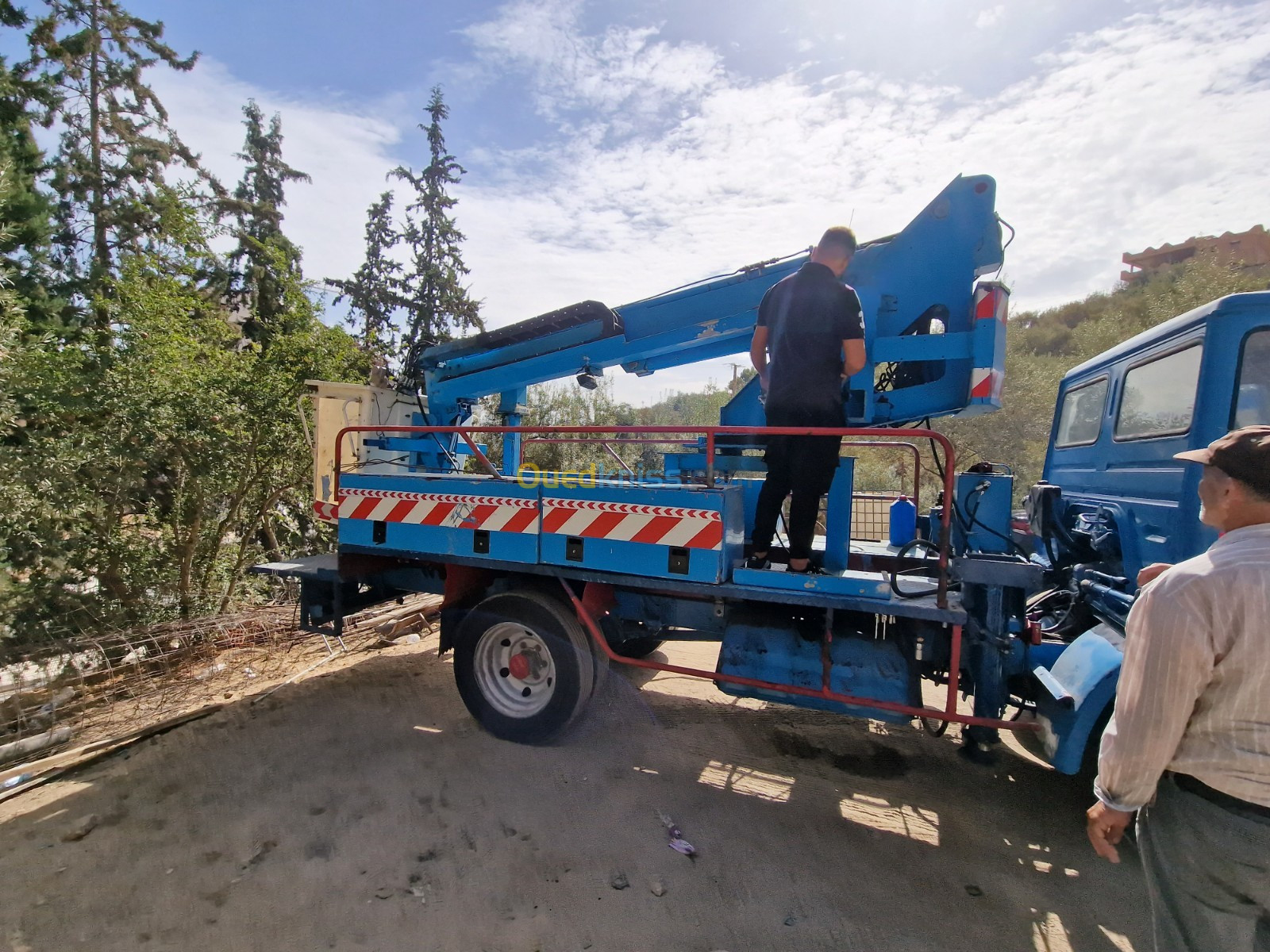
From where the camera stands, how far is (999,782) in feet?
Answer: 11.6

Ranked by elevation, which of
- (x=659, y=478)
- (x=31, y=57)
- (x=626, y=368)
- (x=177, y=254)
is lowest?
(x=659, y=478)

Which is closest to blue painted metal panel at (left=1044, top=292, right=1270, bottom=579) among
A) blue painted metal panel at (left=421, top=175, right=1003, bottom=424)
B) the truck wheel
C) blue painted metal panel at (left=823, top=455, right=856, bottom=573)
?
blue painted metal panel at (left=421, top=175, right=1003, bottom=424)

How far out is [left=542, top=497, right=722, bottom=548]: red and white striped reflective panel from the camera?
316 centimetres

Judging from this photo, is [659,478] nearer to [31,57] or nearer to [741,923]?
[741,923]

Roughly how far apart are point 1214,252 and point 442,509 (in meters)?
25.8

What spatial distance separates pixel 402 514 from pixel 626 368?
6.52 feet

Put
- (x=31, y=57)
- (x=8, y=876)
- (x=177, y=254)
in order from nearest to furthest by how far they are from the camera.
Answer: (x=8, y=876) < (x=177, y=254) < (x=31, y=57)

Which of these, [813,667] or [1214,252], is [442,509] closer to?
[813,667]

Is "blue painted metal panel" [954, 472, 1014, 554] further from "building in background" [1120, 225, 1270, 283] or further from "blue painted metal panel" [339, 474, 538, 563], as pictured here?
"building in background" [1120, 225, 1270, 283]

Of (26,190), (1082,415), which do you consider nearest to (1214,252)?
(1082,415)

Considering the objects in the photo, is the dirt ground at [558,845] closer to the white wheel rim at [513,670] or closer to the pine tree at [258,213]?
the white wheel rim at [513,670]

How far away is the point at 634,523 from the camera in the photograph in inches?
130

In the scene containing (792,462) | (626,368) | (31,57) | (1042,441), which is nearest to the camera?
(792,462)

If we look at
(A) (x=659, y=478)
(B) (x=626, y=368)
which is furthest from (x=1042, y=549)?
(B) (x=626, y=368)
